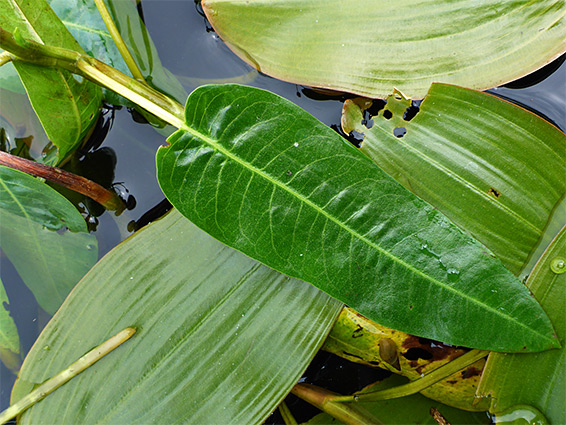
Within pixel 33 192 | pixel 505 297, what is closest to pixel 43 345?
pixel 33 192

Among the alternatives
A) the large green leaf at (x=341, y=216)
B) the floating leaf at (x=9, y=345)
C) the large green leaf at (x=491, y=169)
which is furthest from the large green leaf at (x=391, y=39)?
the floating leaf at (x=9, y=345)

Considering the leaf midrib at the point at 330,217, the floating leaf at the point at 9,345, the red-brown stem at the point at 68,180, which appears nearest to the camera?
the leaf midrib at the point at 330,217

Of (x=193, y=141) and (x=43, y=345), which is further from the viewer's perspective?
(x=43, y=345)

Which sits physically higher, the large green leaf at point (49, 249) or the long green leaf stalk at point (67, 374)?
the large green leaf at point (49, 249)

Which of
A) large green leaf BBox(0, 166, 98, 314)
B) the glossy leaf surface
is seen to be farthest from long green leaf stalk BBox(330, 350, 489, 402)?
large green leaf BBox(0, 166, 98, 314)

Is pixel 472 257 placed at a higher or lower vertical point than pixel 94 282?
higher

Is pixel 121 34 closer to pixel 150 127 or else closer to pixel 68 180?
pixel 150 127

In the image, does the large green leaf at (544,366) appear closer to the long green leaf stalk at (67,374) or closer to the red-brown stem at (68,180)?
the long green leaf stalk at (67,374)

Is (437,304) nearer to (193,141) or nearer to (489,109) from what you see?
(489,109)
